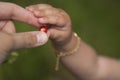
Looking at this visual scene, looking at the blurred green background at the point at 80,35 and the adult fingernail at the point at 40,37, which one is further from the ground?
the adult fingernail at the point at 40,37

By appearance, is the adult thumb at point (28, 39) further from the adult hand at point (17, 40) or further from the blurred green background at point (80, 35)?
the blurred green background at point (80, 35)

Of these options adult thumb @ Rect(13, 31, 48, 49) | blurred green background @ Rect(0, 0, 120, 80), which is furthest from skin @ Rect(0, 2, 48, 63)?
blurred green background @ Rect(0, 0, 120, 80)

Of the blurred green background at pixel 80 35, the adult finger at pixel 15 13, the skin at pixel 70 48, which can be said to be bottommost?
the blurred green background at pixel 80 35

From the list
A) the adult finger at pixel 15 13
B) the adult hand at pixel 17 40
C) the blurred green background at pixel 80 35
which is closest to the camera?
the adult hand at pixel 17 40

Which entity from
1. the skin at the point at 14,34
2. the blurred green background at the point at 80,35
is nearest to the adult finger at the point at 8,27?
the skin at the point at 14,34

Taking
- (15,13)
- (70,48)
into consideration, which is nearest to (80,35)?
(70,48)

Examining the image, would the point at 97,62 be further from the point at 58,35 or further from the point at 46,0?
the point at 46,0

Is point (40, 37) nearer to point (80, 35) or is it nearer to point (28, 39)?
point (28, 39)
